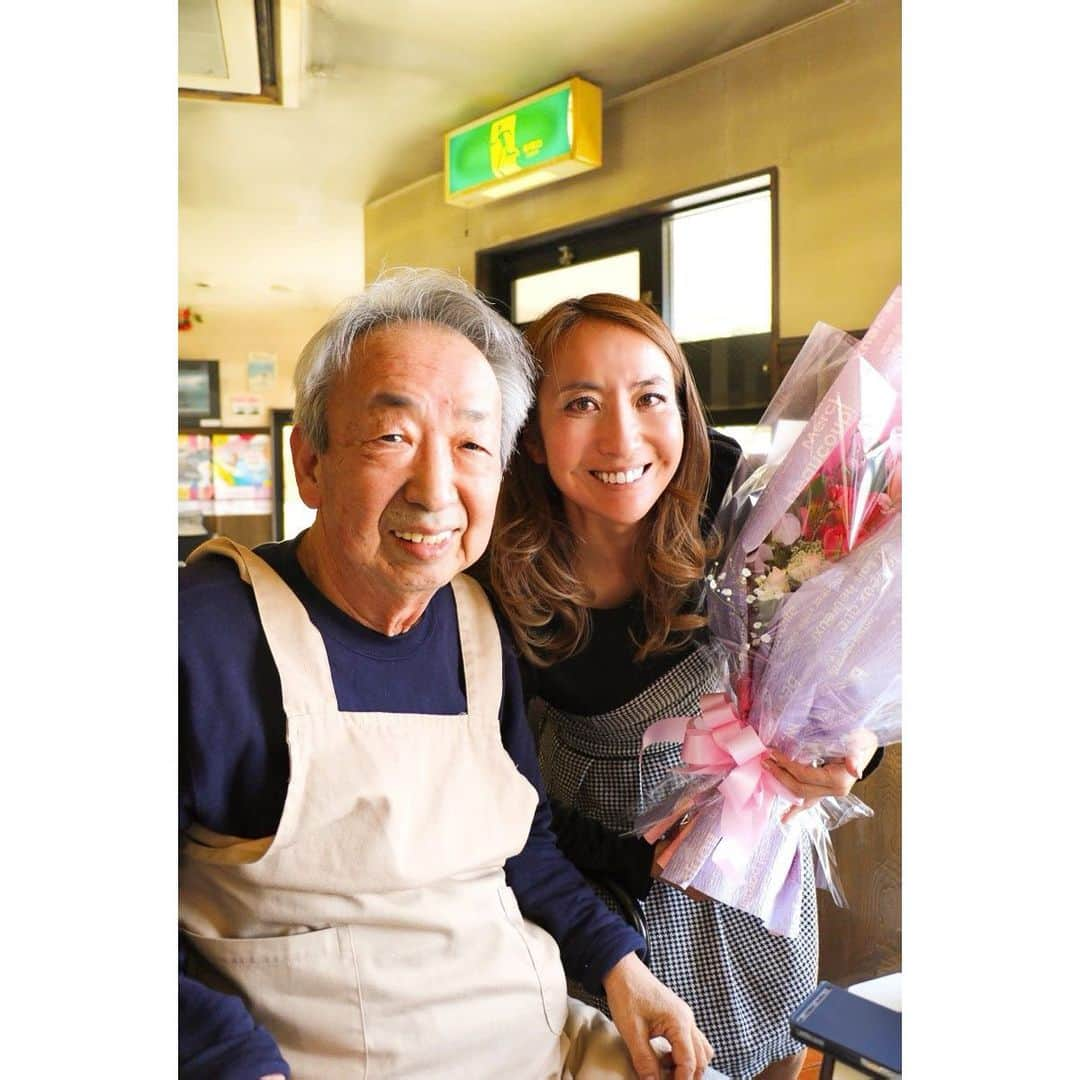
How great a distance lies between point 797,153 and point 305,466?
2.36ft

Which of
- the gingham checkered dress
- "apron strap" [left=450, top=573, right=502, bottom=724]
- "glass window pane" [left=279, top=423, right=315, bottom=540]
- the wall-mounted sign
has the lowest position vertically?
the gingham checkered dress

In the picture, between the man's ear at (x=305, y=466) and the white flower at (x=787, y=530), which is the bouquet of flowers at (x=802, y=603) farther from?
the man's ear at (x=305, y=466)

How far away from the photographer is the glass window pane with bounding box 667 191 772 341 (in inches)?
48.4

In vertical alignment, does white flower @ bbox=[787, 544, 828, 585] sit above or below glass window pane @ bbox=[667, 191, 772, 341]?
below

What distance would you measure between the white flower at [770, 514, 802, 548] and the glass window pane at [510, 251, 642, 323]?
324 millimetres

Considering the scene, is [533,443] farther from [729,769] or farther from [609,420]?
[729,769]

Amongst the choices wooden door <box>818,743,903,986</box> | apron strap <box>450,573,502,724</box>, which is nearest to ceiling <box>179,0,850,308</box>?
apron strap <box>450,573,502,724</box>

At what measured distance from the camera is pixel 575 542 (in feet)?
4.23

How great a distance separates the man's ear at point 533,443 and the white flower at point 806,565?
327 millimetres

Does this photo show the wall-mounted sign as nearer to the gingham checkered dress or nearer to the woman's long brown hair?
the woman's long brown hair

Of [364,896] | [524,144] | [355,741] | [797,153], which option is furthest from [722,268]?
[364,896]

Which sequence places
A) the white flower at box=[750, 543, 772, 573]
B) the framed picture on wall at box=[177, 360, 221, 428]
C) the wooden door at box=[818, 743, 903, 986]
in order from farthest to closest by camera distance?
the wooden door at box=[818, 743, 903, 986]
the white flower at box=[750, 543, 772, 573]
the framed picture on wall at box=[177, 360, 221, 428]
